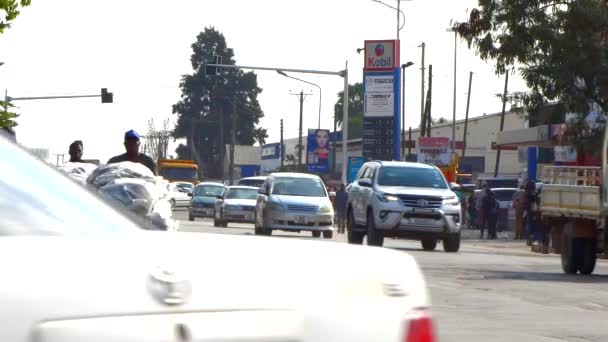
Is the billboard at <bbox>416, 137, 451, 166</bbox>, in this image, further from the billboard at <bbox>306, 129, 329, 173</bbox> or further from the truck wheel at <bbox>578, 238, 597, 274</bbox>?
the billboard at <bbox>306, 129, 329, 173</bbox>

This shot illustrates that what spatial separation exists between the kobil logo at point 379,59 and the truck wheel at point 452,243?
34904 mm

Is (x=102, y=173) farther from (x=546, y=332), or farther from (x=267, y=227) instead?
(x=267, y=227)

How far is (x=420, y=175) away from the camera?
30.0m

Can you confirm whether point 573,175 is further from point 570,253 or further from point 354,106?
point 354,106

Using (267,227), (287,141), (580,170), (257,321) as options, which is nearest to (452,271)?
(580,170)

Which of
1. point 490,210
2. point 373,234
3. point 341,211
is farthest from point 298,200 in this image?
point 341,211

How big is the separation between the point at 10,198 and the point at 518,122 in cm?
10386

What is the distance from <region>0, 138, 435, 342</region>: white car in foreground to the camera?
351 cm

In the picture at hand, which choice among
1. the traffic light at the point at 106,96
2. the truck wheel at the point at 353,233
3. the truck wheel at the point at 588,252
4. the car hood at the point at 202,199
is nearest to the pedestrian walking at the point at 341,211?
the car hood at the point at 202,199

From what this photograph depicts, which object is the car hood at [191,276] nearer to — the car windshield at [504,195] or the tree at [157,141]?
the car windshield at [504,195]

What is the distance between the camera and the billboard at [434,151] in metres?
55.7

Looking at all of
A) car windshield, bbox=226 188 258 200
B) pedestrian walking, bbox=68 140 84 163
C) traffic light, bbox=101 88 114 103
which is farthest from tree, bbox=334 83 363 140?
pedestrian walking, bbox=68 140 84 163

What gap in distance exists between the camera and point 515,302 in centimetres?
1588

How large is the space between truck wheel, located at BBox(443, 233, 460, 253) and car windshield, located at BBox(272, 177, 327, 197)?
7.55 meters
